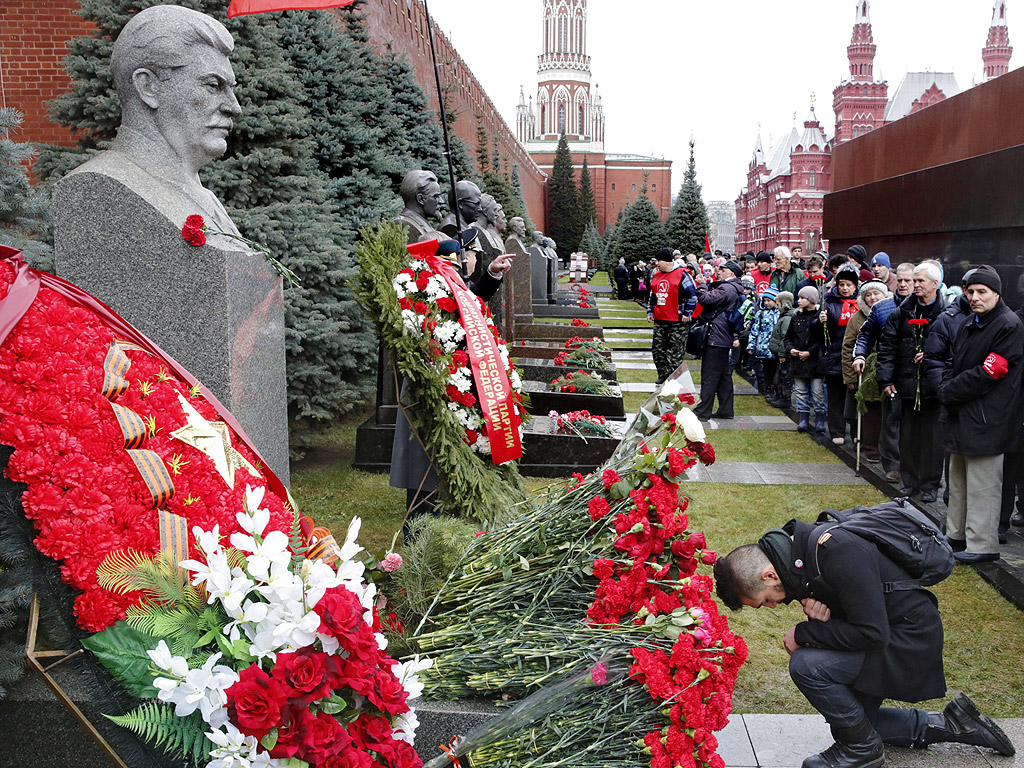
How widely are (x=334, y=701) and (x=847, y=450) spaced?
8.28 m

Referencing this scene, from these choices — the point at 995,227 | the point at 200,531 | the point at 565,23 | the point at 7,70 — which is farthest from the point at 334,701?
the point at 565,23

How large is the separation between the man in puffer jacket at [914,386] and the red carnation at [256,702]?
603 cm

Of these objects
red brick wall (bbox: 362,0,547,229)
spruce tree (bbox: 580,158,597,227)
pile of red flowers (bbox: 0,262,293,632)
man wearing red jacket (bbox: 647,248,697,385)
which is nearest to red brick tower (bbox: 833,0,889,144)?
spruce tree (bbox: 580,158,597,227)

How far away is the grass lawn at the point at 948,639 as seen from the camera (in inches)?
154

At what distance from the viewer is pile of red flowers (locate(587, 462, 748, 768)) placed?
99.4 inches

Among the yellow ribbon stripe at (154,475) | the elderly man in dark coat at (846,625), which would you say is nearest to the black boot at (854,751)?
the elderly man in dark coat at (846,625)

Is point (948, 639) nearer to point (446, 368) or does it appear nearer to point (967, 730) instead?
point (967, 730)

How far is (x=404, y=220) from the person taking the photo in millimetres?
7117

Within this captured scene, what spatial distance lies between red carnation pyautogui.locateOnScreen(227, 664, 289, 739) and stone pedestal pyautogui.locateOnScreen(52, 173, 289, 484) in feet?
7.34

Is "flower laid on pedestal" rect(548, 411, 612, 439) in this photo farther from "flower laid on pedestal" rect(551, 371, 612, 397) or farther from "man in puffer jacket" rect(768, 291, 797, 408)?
"man in puffer jacket" rect(768, 291, 797, 408)

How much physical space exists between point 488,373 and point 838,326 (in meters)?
5.53

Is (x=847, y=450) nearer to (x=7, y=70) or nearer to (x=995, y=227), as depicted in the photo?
(x=995, y=227)

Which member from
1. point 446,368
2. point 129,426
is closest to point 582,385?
point 446,368

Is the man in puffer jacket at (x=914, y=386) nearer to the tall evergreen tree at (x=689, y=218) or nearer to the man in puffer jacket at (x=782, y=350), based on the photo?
the man in puffer jacket at (x=782, y=350)
